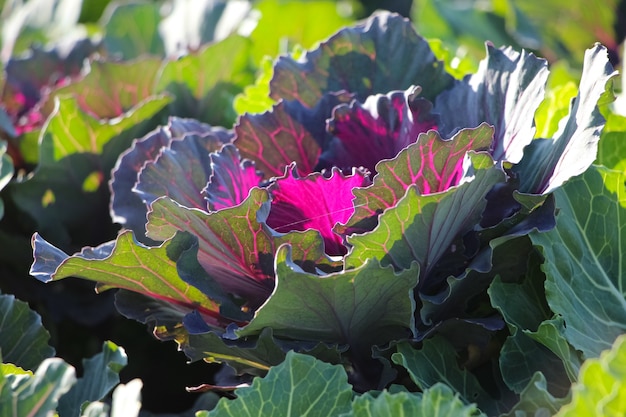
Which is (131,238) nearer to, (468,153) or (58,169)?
(468,153)

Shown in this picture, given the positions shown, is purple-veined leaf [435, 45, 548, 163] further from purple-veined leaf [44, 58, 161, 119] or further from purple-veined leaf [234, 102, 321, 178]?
purple-veined leaf [44, 58, 161, 119]

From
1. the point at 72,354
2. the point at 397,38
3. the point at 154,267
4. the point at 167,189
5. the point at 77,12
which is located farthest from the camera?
the point at 77,12

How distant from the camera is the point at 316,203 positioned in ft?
3.89

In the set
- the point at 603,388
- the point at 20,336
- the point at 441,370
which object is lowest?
the point at 20,336

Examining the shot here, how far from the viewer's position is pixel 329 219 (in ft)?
3.90

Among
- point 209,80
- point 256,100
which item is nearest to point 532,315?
point 256,100

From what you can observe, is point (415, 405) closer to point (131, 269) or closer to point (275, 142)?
point (131, 269)

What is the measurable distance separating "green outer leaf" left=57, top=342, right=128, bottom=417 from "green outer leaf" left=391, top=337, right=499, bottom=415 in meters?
0.44

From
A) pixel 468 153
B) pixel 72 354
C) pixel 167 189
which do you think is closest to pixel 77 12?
pixel 72 354

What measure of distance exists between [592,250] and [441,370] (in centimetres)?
33

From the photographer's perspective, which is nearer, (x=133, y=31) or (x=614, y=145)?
(x=614, y=145)

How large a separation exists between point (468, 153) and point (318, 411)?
1.31ft

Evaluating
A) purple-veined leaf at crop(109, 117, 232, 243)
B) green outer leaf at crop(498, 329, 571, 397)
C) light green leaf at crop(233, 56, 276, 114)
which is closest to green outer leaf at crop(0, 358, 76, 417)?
purple-veined leaf at crop(109, 117, 232, 243)

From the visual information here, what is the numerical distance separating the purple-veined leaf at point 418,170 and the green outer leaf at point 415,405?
0.87ft
